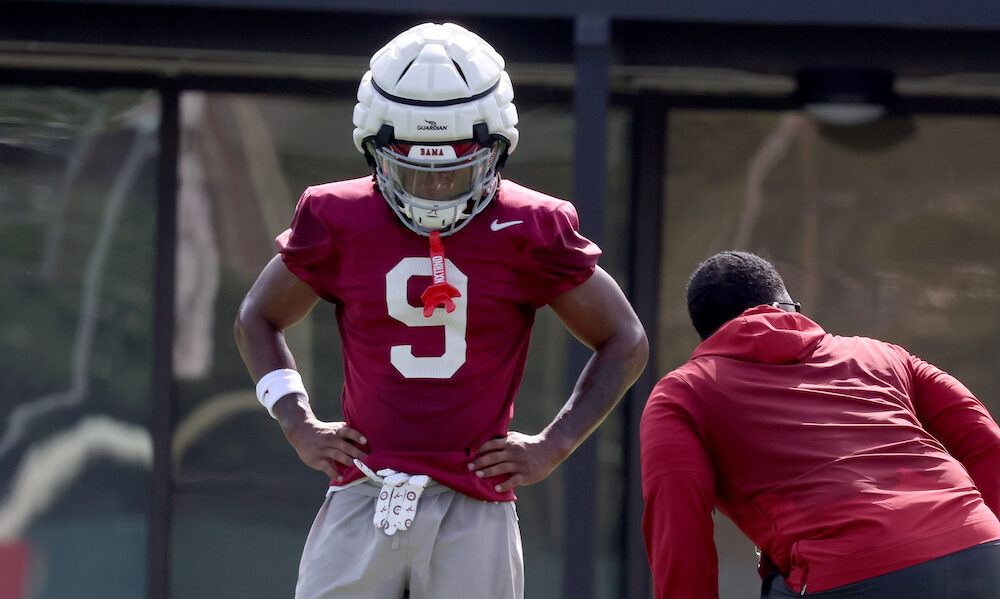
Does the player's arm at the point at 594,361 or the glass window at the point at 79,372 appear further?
the glass window at the point at 79,372

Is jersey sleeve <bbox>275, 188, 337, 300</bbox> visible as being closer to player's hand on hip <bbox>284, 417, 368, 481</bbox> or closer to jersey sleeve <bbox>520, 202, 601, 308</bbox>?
player's hand on hip <bbox>284, 417, 368, 481</bbox>

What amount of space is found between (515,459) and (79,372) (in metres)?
2.97

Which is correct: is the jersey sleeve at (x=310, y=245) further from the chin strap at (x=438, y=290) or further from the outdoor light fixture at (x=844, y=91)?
the outdoor light fixture at (x=844, y=91)

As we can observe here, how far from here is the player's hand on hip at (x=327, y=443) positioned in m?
2.36

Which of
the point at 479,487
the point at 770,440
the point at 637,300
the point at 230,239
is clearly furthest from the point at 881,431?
the point at 230,239

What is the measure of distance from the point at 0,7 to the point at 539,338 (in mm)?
2317

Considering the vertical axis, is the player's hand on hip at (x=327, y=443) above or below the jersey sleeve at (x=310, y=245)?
below

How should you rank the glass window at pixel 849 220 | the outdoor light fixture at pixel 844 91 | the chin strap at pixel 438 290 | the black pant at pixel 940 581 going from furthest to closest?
the glass window at pixel 849 220 < the outdoor light fixture at pixel 844 91 < the chin strap at pixel 438 290 < the black pant at pixel 940 581

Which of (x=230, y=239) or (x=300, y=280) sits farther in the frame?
(x=230, y=239)

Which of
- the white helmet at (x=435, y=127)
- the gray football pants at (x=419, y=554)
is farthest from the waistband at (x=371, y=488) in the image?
the white helmet at (x=435, y=127)

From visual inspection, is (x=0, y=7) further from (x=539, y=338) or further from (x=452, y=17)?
(x=539, y=338)

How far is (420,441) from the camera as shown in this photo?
2336 millimetres

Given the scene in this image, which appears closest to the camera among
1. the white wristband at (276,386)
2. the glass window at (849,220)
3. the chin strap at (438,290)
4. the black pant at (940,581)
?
the black pant at (940,581)

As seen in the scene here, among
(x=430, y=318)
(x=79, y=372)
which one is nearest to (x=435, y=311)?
(x=430, y=318)
